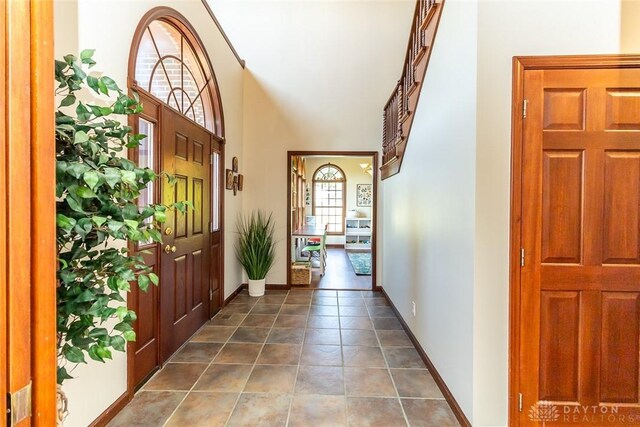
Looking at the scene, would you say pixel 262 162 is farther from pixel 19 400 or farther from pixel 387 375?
pixel 19 400

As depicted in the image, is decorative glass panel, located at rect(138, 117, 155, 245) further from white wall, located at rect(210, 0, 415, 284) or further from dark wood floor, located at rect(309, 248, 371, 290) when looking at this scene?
dark wood floor, located at rect(309, 248, 371, 290)

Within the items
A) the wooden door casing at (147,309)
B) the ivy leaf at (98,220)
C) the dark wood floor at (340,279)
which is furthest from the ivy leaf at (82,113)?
the dark wood floor at (340,279)

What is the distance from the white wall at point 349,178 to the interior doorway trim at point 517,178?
8205mm

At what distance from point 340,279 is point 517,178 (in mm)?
4134

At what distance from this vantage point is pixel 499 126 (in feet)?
5.38

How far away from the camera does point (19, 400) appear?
23.7 inches

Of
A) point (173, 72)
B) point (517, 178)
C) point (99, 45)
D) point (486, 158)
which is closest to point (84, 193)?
point (99, 45)

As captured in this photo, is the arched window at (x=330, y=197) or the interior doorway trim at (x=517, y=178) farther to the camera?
the arched window at (x=330, y=197)

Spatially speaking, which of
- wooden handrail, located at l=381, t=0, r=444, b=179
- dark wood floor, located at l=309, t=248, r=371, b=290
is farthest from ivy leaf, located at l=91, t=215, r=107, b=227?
dark wood floor, located at l=309, t=248, r=371, b=290

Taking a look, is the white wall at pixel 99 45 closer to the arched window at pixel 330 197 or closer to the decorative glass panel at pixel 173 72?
the decorative glass panel at pixel 173 72

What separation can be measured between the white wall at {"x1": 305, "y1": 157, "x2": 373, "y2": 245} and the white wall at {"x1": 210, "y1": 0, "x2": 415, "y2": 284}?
16.6ft

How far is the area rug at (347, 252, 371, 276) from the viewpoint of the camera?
19.8ft

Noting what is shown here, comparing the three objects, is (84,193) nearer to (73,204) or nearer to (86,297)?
(73,204)

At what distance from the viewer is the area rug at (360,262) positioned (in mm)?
6048
